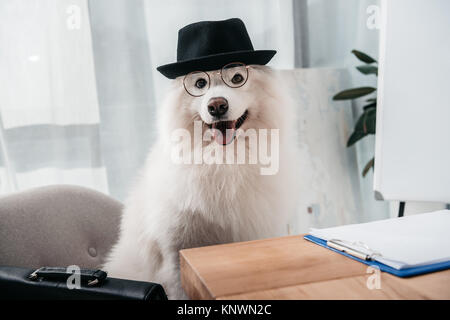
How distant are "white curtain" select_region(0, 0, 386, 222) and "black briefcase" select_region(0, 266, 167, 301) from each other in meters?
0.97

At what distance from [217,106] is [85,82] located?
105 centimetres

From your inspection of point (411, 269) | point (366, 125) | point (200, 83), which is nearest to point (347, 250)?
point (411, 269)

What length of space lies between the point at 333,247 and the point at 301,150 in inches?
55.0

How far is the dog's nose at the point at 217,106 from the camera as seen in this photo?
939mm

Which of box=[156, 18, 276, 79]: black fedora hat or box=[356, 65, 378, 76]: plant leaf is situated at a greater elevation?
box=[156, 18, 276, 79]: black fedora hat

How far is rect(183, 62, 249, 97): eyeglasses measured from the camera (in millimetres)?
992

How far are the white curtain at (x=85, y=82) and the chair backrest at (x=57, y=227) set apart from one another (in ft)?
1.65

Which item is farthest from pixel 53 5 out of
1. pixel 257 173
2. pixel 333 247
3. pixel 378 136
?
pixel 333 247

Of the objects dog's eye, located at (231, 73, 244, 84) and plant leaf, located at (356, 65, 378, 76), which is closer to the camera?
dog's eye, located at (231, 73, 244, 84)

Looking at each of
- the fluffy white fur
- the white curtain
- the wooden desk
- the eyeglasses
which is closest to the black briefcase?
the wooden desk

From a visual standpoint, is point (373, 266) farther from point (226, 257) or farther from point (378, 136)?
point (378, 136)

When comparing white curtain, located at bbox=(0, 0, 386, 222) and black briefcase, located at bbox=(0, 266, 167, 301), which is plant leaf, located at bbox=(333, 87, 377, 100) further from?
black briefcase, located at bbox=(0, 266, 167, 301)

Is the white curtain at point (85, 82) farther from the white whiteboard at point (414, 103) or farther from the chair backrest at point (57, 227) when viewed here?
the white whiteboard at point (414, 103)

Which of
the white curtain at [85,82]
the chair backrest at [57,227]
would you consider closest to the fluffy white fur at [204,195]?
the chair backrest at [57,227]
